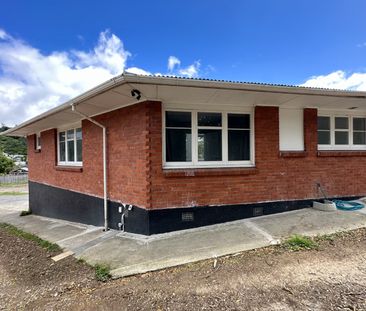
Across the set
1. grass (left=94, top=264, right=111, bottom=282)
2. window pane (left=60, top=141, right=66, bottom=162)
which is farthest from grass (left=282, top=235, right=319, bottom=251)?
window pane (left=60, top=141, right=66, bottom=162)

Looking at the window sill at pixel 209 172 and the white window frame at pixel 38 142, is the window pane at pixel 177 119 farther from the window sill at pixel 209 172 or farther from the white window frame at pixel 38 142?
the white window frame at pixel 38 142

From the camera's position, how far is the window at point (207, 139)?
5711mm

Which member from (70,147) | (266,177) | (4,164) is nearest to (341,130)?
(266,177)

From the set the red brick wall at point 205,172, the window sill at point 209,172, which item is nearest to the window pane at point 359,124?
the red brick wall at point 205,172

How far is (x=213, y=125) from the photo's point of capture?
234 inches

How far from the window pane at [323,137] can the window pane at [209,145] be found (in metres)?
2.91

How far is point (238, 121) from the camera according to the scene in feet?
20.0

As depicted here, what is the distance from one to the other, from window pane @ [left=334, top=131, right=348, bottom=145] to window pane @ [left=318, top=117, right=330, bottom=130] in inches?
14.0

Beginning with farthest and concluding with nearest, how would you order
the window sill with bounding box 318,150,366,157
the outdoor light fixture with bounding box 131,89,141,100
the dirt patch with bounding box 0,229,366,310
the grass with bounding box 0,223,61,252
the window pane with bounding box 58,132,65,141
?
the window pane with bounding box 58,132,65,141 < the window sill with bounding box 318,150,366,157 < the grass with bounding box 0,223,61,252 < the outdoor light fixture with bounding box 131,89,141,100 < the dirt patch with bounding box 0,229,366,310

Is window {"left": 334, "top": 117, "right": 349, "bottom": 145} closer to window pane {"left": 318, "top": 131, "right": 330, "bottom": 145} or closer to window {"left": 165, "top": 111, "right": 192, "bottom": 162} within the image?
window pane {"left": 318, "top": 131, "right": 330, "bottom": 145}

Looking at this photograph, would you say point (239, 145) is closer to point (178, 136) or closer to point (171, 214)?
point (178, 136)

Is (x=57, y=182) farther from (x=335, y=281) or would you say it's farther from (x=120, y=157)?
(x=335, y=281)

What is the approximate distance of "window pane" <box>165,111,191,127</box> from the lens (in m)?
5.65

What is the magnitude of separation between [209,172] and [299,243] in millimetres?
2207
